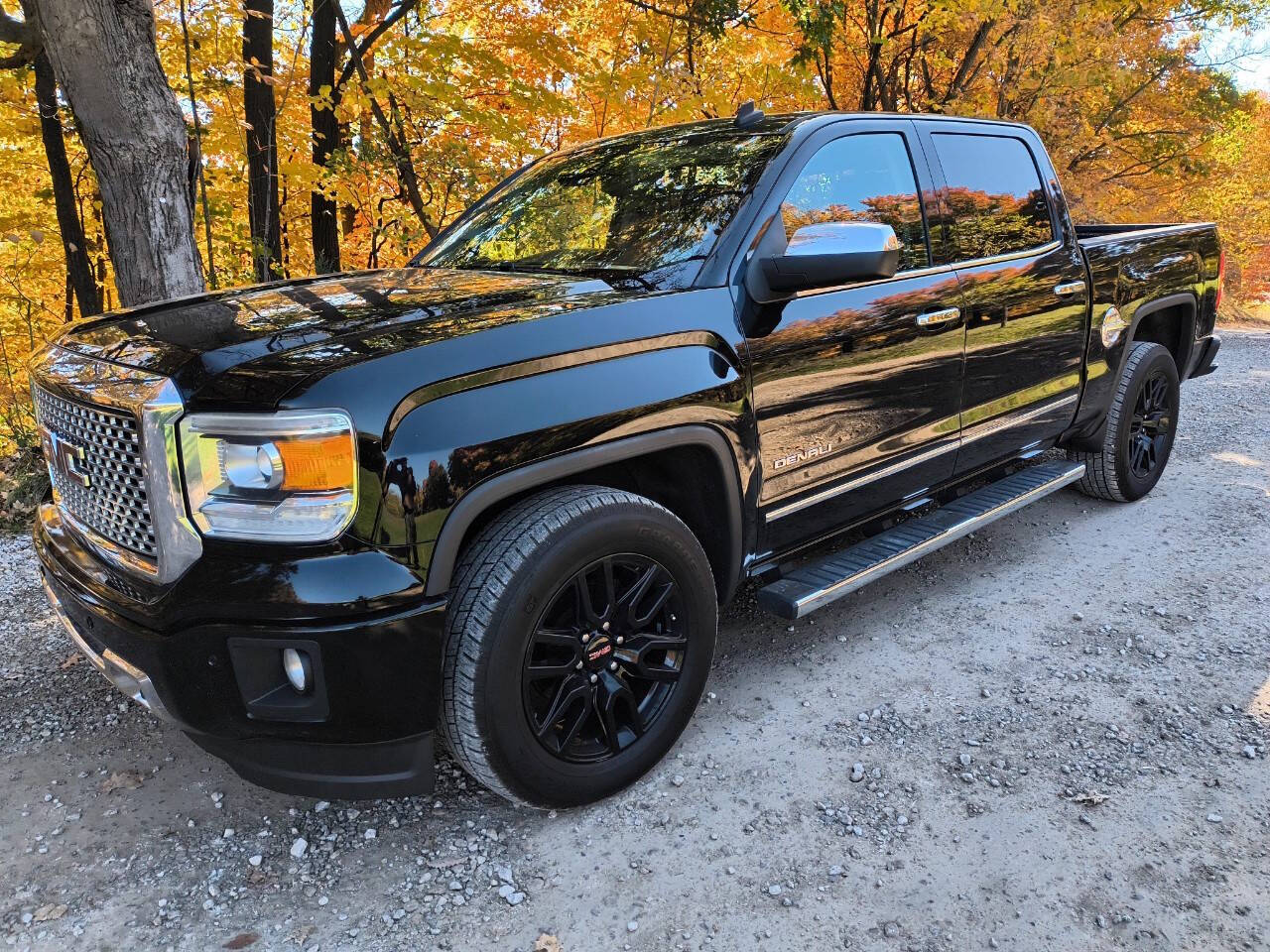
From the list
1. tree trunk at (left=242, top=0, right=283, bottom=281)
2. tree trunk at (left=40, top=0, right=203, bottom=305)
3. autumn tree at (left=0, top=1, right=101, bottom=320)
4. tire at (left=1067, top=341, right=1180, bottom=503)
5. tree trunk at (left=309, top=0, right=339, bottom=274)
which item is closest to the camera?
tree trunk at (left=40, top=0, right=203, bottom=305)

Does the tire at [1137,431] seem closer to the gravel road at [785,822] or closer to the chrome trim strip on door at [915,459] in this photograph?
the chrome trim strip on door at [915,459]

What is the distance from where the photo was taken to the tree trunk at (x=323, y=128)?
347 inches

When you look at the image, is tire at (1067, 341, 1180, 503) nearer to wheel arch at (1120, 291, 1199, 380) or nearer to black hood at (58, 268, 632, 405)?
wheel arch at (1120, 291, 1199, 380)

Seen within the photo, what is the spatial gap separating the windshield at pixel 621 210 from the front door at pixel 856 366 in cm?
25

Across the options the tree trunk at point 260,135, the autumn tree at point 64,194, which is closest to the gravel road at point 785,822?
the tree trunk at point 260,135

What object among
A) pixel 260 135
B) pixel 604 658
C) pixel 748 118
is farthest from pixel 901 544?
pixel 260 135

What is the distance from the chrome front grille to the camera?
2.09 meters

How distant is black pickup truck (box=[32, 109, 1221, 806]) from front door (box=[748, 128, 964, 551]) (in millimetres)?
12

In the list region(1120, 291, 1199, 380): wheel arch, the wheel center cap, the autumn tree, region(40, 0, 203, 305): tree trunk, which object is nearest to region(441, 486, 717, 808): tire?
the wheel center cap

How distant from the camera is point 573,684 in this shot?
2.42 m

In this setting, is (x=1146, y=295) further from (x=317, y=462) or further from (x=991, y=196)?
(x=317, y=462)

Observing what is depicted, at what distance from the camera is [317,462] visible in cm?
194

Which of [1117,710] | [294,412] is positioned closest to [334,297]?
[294,412]

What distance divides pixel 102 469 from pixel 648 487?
148 centimetres
